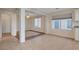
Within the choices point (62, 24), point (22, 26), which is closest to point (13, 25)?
point (22, 26)

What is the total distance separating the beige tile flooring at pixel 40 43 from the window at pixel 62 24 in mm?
241

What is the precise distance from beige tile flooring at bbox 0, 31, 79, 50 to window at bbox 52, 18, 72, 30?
9.5 inches

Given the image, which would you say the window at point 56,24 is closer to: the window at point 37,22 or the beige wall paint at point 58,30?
the beige wall paint at point 58,30

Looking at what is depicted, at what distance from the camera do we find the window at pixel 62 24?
171 cm

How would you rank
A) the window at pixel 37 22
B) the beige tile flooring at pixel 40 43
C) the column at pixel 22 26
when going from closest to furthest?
the beige tile flooring at pixel 40 43 → the column at pixel 22 26 → the window at pixel 37 22

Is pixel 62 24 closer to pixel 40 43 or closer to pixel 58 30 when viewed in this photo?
pixel 58 30

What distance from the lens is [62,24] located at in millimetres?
1854

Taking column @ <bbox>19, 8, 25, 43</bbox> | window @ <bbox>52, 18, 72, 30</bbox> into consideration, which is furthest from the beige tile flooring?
window @ <bbox>52, 18, 72, 30</bbox>

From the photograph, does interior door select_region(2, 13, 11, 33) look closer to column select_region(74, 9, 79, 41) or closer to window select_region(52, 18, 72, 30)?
window select_region(52, 18, 72, 30)

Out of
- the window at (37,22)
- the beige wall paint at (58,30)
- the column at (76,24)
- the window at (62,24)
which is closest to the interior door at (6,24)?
the window at (37,22)

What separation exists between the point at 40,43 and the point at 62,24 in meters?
0.61
